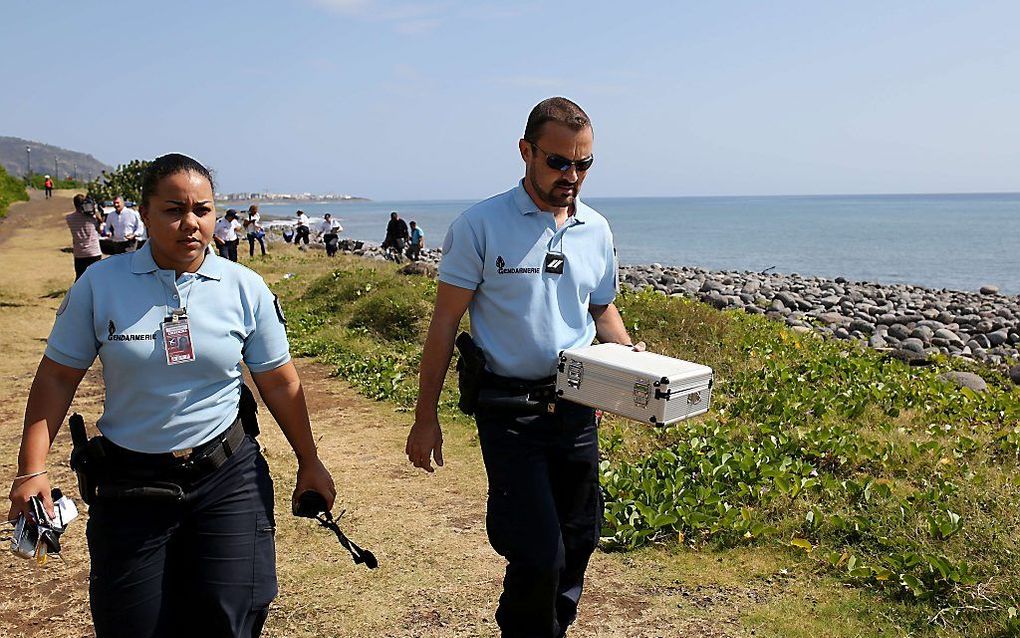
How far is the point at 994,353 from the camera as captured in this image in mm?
14688

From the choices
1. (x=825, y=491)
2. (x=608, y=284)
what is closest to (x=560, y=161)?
(x=608, y=284)

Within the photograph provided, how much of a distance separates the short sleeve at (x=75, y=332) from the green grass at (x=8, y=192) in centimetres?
4496

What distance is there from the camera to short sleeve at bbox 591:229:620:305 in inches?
146

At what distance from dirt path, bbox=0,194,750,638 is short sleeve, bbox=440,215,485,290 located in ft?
5.56

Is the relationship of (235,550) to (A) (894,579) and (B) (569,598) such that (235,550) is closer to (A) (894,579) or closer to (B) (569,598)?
(B) (569,598)

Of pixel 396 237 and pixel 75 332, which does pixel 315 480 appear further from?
pixel 396 237

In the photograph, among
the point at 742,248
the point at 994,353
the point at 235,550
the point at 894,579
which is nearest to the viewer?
the point at 235,550

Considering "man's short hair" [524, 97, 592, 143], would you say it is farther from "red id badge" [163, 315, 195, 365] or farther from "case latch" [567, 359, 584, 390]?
"red id badge" [163, 315, 195, 365]

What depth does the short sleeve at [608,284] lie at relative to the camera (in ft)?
12.2

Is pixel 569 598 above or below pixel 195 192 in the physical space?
below

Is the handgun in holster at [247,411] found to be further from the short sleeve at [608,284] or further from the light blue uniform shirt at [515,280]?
the short sleeve at [608,284]


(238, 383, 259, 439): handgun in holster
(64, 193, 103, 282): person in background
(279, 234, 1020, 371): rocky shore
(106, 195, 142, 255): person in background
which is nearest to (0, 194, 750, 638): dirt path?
(238, 383, 259, 439): handgun in holster

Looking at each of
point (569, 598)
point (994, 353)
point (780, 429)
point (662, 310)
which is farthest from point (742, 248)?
point (569, 598)

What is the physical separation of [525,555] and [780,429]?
12.8ft
